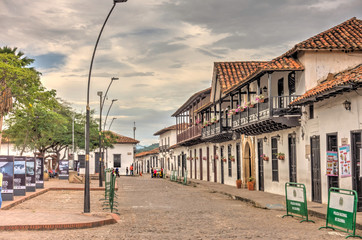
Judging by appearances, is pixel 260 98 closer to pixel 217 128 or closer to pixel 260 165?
pixel 260 165

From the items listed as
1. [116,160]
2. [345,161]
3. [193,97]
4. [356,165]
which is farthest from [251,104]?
[116,160]

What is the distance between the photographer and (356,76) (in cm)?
1581

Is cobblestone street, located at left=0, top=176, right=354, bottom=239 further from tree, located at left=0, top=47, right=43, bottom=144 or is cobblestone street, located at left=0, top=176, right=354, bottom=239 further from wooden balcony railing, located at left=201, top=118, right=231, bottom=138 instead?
wooden balcony railing, located at left=201, top=118, right=231, bottom=138

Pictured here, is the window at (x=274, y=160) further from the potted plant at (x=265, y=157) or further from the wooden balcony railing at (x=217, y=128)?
the wooden balcony railing at (x=217, y=128)

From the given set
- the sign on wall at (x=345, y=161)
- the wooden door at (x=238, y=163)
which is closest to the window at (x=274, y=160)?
the wooden door at (x=238, y=163)

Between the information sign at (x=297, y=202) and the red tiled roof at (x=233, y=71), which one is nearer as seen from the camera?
the information sign at (x=297, y=202)

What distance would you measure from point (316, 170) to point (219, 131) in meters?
14.8

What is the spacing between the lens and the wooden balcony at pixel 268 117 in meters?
21.5

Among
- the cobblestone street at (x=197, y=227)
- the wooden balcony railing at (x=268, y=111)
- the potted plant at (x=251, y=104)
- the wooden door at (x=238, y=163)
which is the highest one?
the potted plant at (x=251, y=104)

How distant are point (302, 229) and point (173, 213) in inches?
204

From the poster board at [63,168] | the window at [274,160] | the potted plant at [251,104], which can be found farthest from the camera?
the poster board at [63,168]

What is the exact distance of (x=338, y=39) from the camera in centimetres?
2148

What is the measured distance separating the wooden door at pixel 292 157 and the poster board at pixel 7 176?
449 inches

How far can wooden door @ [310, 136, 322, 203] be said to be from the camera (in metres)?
19.8
